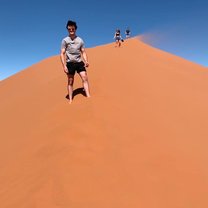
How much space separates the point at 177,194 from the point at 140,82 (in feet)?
13.0

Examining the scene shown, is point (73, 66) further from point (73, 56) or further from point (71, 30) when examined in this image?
point (71, 30)

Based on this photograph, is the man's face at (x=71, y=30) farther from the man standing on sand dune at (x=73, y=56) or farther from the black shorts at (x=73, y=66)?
the black shorts at (x=73, y=66)

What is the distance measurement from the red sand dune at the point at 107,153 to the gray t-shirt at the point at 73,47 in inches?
27.8

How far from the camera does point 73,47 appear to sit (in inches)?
186

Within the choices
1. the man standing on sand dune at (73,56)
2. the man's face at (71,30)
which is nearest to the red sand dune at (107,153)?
the man standing on sand dune at (73,56)

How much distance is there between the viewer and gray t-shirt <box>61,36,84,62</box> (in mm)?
4695

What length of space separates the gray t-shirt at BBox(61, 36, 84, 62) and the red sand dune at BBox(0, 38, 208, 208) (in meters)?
0.71

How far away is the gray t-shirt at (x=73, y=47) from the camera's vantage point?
470cm

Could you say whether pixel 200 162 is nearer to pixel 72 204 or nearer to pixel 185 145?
pixel 185 145

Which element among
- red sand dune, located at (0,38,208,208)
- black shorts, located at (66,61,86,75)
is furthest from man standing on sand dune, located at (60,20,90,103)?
red sand dune, located at (0,38,208,208)

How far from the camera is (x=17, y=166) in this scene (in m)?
3.30

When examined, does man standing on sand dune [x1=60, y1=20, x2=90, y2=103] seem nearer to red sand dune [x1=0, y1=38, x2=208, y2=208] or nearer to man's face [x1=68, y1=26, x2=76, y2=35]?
man's face [x1=68, y1=26, x2=76, y2=35]

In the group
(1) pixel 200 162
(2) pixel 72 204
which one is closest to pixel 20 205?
(2) pixel 72 204

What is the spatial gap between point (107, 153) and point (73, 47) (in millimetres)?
2211
